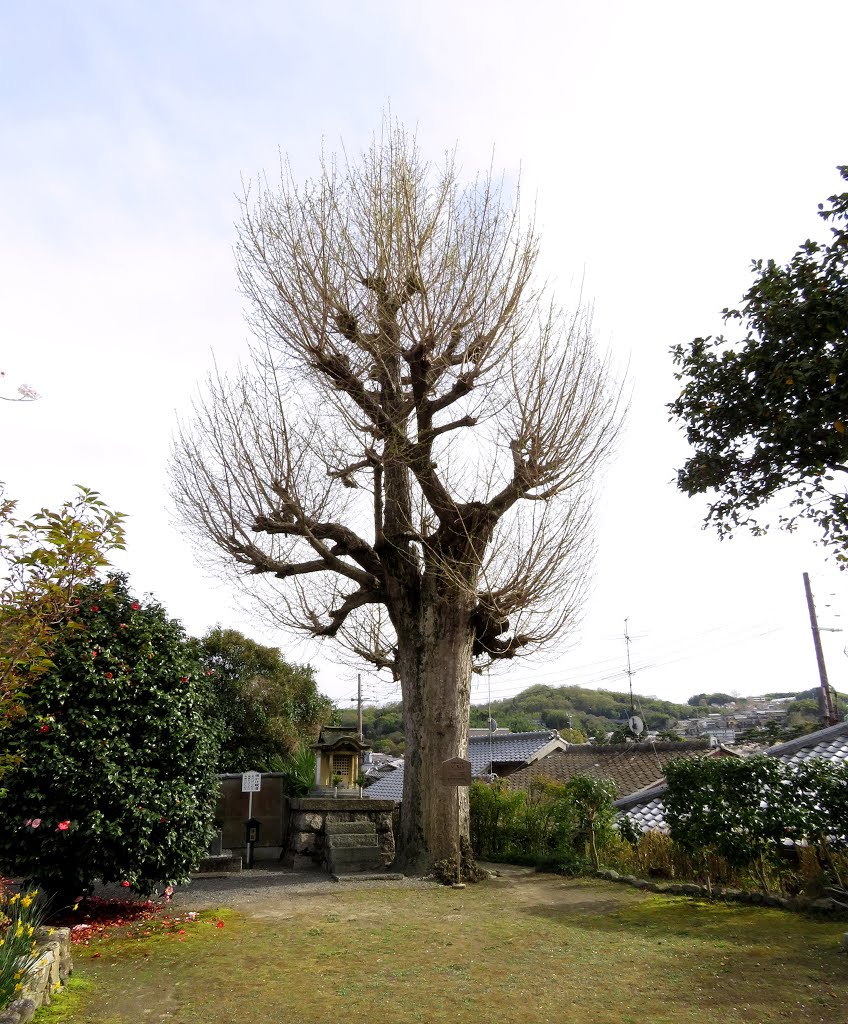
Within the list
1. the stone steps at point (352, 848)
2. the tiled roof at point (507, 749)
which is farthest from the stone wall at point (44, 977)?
the tiled roof at point (507, 749)

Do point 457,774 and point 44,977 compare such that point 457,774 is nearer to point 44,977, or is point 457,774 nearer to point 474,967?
point 474,967

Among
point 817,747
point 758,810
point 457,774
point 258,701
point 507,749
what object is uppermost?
point 258,701

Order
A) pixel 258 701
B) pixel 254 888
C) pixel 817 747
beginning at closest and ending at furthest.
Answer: pixel 254 888 < pixel 817 747 < pixel 258 701

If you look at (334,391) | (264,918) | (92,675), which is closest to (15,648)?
(92,675)

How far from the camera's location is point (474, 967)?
4.94 m

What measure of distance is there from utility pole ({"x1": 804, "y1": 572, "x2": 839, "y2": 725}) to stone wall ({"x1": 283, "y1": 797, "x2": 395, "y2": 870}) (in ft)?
48.6

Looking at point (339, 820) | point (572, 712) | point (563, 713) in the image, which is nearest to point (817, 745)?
point (339, 820)

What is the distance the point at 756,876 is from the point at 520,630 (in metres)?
3.95

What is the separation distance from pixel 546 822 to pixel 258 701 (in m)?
8.72

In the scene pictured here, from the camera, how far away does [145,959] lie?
524 centimetres

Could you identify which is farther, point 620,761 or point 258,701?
point 620,761

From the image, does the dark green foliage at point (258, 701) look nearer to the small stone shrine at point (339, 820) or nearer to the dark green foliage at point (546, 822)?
the small stone shrine at point (339, 820)

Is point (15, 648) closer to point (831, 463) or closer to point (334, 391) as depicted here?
point (831, 463)

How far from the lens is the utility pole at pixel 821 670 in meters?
20.1
